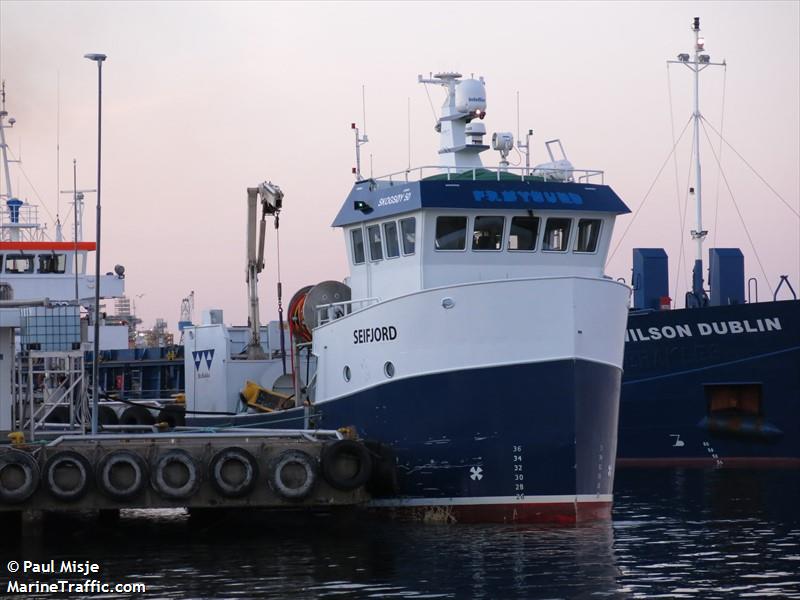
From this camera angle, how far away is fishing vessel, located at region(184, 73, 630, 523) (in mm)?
22375

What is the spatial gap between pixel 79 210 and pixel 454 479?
28.7 meters

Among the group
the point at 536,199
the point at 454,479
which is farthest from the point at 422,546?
the point at 536,199

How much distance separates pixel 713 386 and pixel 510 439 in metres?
15.0

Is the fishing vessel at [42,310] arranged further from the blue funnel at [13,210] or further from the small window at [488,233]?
the small window at [488,233]

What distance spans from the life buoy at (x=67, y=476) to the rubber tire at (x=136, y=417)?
8.78 meters

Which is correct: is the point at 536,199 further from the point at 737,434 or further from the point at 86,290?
the point at 86,290

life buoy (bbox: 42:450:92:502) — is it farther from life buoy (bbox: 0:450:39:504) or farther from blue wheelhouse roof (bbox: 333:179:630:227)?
blue wheelhouse roof (bbox: 333:179:630:227)

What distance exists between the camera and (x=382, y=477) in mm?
23359

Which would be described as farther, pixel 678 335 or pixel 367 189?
pixel 678 335

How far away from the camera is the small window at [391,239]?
25.4 meters

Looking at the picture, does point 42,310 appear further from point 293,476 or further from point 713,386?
point 713,386

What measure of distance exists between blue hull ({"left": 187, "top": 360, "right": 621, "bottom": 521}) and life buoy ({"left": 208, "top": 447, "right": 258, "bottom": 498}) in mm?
2504

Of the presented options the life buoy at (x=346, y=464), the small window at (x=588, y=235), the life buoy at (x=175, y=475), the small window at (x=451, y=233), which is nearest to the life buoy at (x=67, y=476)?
the life buoy at (x=175, y=475)

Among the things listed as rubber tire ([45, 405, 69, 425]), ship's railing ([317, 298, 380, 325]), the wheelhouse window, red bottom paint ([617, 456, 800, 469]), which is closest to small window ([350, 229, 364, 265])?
ship's railing ([317, 298, 380, 325])
